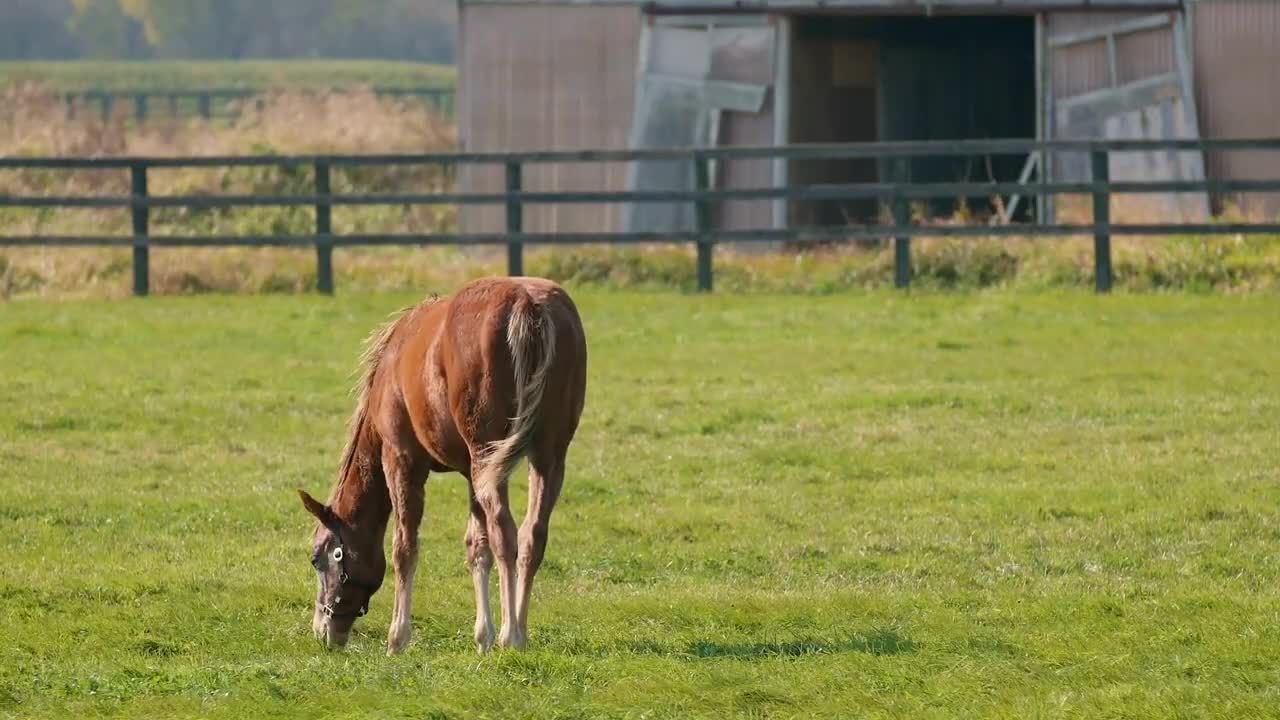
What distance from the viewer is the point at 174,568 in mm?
9250

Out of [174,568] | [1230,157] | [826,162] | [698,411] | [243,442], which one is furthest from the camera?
[826,162]

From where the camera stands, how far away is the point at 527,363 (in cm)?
744

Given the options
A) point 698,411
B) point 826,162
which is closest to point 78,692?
point 698,411

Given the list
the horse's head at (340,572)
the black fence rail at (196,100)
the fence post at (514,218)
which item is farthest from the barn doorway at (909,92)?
the horse's head at (340,572)

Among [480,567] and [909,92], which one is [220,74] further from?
Answer: [480,567]

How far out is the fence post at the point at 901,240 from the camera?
20219 millimetres

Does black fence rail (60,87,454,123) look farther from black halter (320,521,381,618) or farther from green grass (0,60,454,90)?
black halter (320,521,381,618)

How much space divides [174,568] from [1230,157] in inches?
725

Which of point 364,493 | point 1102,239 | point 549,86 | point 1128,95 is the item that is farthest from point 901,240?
point 364,493

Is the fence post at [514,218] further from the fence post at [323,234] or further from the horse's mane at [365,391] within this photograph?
the horse's mane at [365,391]

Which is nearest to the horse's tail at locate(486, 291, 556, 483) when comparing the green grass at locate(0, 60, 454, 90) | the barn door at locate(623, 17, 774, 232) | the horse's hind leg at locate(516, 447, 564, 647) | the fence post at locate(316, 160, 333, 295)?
the horse's hind leg at locate(516, 447, 564, 647)

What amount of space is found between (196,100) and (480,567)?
5766 cm

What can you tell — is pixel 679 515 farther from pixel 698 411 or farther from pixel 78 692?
pixel 78 692

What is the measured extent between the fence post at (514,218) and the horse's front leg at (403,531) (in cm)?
1257
